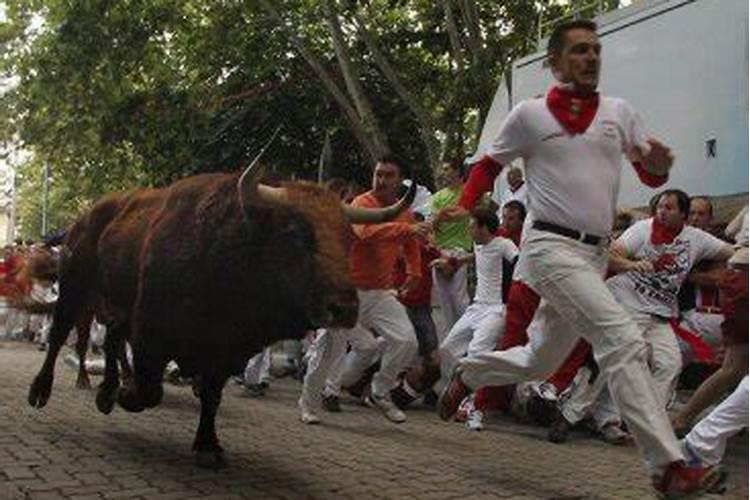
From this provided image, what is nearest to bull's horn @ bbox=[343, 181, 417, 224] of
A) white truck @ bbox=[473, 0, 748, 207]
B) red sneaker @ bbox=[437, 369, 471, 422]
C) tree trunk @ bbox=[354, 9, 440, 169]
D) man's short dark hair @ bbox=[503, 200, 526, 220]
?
red sneaker @ bbox=[437, 369, 471, 422]

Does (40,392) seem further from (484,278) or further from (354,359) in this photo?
(484,278)

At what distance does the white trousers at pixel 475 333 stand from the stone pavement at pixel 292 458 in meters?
0.65

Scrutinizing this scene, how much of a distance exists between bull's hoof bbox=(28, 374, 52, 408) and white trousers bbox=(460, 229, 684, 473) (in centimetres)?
383

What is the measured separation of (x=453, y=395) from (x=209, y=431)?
5.53 ft

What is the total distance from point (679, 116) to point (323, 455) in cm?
419

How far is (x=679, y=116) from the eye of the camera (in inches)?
329

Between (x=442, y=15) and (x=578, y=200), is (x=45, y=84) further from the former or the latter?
(x=578, y=200)

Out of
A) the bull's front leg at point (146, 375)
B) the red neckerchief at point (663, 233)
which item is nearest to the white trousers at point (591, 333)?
the red neckerchief at point (663, 233)

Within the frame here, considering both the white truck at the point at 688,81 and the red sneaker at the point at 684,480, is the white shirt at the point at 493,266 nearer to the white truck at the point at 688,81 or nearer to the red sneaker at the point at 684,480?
the white truck at the point at 688,81

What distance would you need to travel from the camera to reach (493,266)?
9031 millimetres

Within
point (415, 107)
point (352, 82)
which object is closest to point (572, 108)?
point (415, 107)

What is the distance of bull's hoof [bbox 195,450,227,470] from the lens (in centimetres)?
597

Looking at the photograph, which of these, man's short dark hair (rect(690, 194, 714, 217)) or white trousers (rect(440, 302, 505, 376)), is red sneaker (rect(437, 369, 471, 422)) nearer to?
white trousers (rect(440, 302, 505, 376))

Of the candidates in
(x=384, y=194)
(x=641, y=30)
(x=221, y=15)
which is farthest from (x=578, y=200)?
(x=221, y=15)
